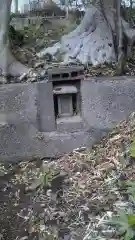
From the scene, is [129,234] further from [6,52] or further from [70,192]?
[6,52]

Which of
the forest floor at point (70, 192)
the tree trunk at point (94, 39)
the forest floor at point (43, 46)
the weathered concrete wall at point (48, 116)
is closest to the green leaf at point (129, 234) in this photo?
the forest floor at point (70, 192)

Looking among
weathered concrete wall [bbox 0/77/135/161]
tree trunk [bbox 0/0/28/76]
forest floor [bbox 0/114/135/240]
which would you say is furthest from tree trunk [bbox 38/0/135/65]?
forest floor [bbox 0/114/135/240]

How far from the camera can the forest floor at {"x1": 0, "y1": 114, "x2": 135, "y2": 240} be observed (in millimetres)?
3121

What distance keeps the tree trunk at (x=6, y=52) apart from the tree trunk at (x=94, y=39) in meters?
0.41

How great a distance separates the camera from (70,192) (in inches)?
144

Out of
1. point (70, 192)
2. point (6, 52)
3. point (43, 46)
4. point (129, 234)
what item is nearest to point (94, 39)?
point (43, 46)

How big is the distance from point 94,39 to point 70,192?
6.60ft

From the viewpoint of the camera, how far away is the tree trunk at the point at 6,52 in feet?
15.3

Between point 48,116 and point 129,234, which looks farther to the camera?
point 48,116

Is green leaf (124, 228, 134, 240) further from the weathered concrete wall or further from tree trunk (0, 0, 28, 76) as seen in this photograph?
tree trunk (0, 0, 28, 76)

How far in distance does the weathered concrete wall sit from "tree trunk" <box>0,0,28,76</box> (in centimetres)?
37

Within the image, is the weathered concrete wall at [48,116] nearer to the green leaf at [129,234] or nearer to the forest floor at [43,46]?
the forest floor at [43,46]

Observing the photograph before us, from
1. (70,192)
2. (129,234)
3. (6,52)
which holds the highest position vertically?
(6,52)

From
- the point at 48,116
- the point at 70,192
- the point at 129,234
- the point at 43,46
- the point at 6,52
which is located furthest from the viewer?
the point at 43,46
